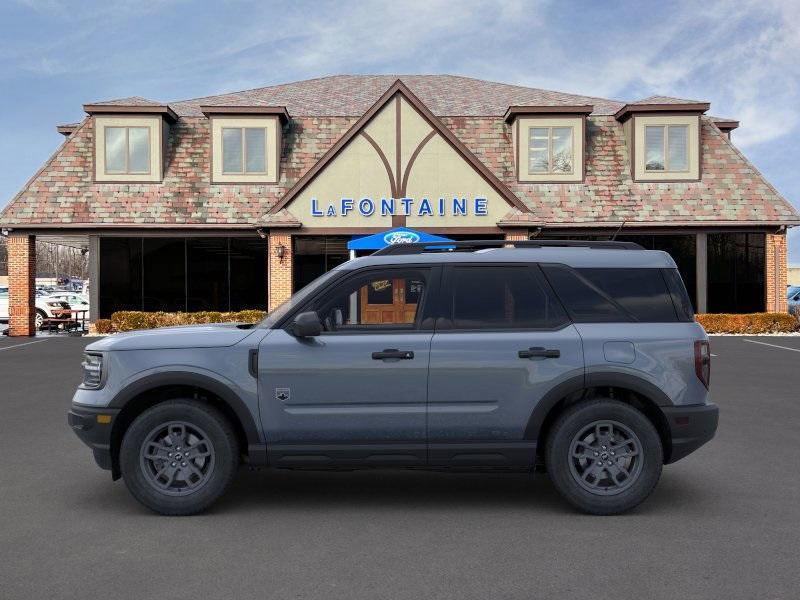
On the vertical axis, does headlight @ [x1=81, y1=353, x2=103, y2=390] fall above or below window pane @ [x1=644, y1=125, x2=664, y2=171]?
below

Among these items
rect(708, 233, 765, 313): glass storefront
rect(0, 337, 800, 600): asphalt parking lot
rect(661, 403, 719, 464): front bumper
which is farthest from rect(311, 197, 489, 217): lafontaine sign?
rect(661, 403, 719, 464): front bumper

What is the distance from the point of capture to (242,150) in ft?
85.3

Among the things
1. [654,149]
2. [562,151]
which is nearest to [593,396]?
[562,151]

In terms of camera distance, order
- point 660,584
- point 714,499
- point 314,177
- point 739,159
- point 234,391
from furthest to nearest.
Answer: point 739,159, point 314,177, point 714,499, point 234,391, point 660,584

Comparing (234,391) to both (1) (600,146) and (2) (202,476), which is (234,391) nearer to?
(2) (202,476)

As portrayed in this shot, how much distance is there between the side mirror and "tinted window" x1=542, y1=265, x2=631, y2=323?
1.77 m

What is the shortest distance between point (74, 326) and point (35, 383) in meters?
15.6

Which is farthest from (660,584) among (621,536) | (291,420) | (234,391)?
(234,391)

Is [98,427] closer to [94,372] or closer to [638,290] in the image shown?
[94,372]

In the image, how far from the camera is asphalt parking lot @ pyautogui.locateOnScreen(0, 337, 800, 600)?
14.5ft

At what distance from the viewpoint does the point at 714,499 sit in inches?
245

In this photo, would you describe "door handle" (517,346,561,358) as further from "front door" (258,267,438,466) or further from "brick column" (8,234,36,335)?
"brick column" (8,234,36,335)

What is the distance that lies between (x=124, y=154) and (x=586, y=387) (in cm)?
2301

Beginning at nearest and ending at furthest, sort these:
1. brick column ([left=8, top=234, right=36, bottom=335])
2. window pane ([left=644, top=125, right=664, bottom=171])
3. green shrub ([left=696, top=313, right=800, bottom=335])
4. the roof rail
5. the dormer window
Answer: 1. the roof rail
2. brick column ([left=8, top=234, right=36, bottom=335])
3. green shrub ([left=696, top=313, right=800, bottom=335])
4. the dormer window
5. window pane ([left=644, top=125, right=664, bottom=171])
